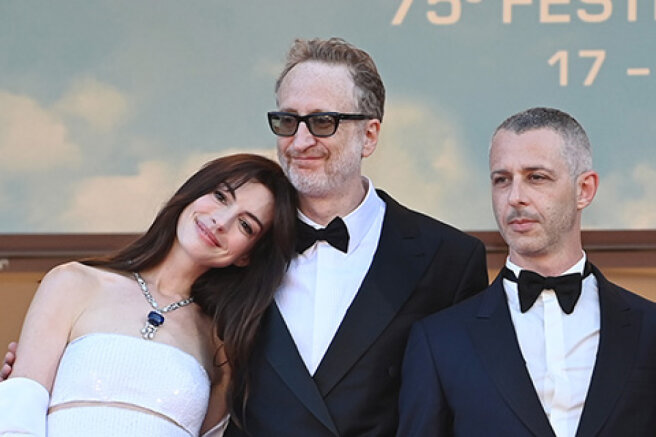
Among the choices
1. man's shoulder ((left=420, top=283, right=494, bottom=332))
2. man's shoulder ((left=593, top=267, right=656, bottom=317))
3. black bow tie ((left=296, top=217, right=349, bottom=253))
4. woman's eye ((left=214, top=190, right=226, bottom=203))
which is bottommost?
man's shoulder ((left=420, top=283, right=494, bottom=332))

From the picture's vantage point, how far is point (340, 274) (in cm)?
338

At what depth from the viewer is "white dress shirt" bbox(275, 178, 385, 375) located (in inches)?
129

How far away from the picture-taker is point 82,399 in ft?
→ 10.3

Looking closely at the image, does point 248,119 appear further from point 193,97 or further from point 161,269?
point 161,269

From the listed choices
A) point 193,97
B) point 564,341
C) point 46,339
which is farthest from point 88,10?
point 564,341

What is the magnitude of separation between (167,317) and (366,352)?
1.89ft

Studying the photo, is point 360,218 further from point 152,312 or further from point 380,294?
point 152,312

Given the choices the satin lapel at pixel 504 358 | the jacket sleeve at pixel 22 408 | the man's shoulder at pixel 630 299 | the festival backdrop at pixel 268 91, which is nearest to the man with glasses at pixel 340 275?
the satin lapel at pixel 504 358

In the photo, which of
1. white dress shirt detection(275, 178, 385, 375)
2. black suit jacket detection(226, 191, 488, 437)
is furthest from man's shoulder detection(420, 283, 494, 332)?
white dress shirt detection(275, 178, 385, 375)

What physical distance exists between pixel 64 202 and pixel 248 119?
791 mm

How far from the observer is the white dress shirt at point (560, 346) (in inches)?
116

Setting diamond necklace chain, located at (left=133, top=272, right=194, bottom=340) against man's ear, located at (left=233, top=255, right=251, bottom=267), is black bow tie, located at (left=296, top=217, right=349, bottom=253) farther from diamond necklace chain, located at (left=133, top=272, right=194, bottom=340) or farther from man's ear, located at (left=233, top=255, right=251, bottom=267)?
diamond necklace chain, located at (left=133, top=272, right=194, bottom=340)

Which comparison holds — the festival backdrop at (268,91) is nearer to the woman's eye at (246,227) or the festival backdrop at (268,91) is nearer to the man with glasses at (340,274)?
the man with glasses at (340,274)

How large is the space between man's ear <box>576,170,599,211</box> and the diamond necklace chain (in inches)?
44.8
